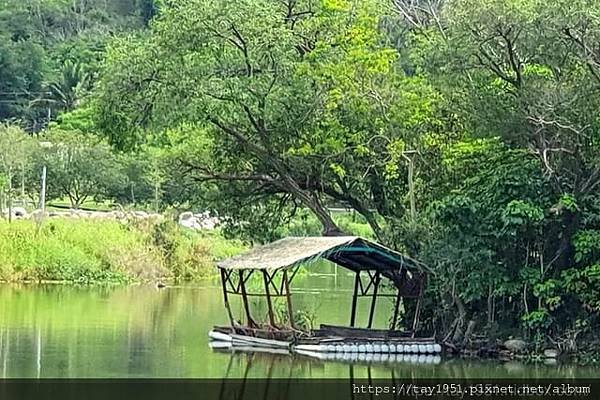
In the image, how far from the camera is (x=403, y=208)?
2350 centimetres

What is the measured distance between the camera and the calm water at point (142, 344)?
690 inches

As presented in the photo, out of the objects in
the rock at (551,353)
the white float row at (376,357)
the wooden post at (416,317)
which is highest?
the wooden post at (416,317)

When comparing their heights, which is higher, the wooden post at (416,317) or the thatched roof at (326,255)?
the thatched roof at (326,255)

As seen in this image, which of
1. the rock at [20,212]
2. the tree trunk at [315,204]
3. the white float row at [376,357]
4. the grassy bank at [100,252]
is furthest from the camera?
the rock at [20,212]

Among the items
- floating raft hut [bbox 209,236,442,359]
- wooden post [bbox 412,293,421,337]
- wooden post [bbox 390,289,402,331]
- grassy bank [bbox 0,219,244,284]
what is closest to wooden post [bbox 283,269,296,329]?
floating raft hut [bbox 209,236,442,359]

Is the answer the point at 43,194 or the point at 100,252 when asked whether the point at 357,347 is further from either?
the point at 43,194

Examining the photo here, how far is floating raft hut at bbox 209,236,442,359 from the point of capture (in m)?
20.0

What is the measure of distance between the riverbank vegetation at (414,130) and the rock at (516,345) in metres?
0.22

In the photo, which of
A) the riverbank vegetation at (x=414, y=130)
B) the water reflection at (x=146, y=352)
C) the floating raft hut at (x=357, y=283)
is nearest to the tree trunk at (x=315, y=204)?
the riverbank vegetation at (x=414, y=130)

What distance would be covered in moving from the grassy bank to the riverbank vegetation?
29.1 ft

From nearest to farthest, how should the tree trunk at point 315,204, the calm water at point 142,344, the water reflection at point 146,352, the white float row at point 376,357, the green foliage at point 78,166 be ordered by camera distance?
the water reflection at point 146,352, the calm water at point 142,344, the white float row at point 376,357, the tree trunk at point 315,204, the green foliage at point 78,166

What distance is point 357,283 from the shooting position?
71.0ft

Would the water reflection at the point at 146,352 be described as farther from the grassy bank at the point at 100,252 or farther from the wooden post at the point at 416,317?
the grassy bank at the point at 100,252

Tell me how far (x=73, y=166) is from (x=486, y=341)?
28.2 metres
